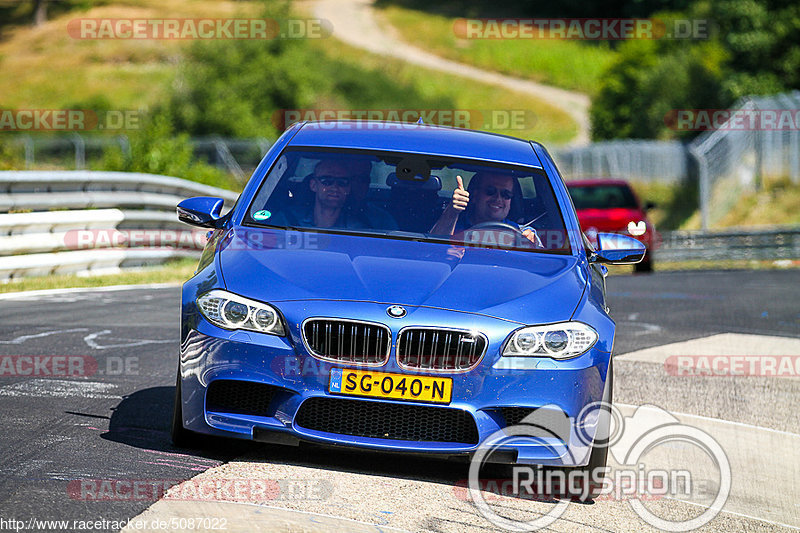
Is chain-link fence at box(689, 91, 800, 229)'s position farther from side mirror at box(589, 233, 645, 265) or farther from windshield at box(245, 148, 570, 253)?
windshield at box(245, 148, 570, 253)

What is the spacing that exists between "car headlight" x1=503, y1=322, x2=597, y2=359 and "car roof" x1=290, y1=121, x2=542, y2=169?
1.60 meters

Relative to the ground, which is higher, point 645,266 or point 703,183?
point 703,183

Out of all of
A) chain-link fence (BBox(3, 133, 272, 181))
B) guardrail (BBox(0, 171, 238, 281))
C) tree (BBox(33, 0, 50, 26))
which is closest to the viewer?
guardrail (BBox(0, 171, 238, 281))

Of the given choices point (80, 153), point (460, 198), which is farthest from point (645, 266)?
point (80, 153)

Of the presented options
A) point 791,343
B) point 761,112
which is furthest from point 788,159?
point 791,343

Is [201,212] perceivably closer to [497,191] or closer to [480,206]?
[480,206]

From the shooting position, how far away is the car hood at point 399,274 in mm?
5363

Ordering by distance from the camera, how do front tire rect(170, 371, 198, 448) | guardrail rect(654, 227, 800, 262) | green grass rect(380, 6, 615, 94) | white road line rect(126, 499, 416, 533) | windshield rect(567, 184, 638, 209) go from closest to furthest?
white road line rect(126, 499, 416, 533) → front tire rect(170, 371, 198, 448) → windshield rect(567, 184, 638, 209) → guardrail rect(654, 227, 800, 262) → green grass rect(380, 6, 615, 94)

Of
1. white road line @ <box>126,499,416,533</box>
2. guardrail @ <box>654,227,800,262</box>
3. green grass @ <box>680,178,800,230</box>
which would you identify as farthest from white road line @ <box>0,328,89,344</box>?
green grass @ <box>680,178,800,230</box>

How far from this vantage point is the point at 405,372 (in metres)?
5.18

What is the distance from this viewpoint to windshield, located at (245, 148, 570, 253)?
6320mm

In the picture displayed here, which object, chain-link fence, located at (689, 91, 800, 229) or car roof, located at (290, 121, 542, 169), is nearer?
car roof, located at (290, 121, 542, 169)

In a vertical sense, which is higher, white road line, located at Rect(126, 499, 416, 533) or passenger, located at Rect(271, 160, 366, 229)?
passenger, located at Rect(271, 160, 366, 229)

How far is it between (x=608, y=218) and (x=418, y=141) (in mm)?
14716
